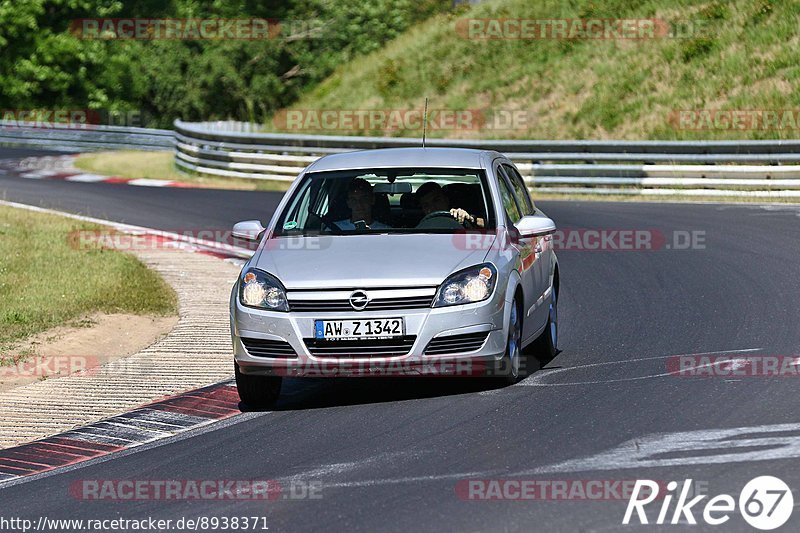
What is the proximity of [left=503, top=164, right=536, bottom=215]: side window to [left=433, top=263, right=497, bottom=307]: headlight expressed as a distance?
1807 mm

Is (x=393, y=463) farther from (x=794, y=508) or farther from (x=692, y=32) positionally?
(x=692, y=32)

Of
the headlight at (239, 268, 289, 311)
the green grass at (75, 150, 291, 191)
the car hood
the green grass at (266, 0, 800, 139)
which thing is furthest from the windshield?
the green grass at (266, 0, 800, 139)

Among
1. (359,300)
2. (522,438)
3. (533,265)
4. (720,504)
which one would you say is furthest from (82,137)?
(720,504)

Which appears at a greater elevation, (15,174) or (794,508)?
(794,508)

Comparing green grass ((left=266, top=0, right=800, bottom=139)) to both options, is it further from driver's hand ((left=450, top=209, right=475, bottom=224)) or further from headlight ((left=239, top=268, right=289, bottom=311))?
headlight ((left=239, top=268, right=289, bottom=311))

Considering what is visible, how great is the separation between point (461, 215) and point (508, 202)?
50cm

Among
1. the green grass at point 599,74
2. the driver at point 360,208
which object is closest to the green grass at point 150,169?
the green grass at point 599,74

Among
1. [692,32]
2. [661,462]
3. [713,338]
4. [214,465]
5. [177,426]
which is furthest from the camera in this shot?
[692,32]

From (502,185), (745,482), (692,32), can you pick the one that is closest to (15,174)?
(692,32)

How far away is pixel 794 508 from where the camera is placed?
5.70 meters

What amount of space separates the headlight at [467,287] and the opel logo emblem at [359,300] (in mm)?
420

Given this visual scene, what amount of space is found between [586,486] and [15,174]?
27.0 meters

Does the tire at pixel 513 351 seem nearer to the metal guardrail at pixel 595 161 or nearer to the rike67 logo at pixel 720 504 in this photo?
the rike67 logo at pixel 720 504

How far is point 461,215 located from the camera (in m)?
9.48
